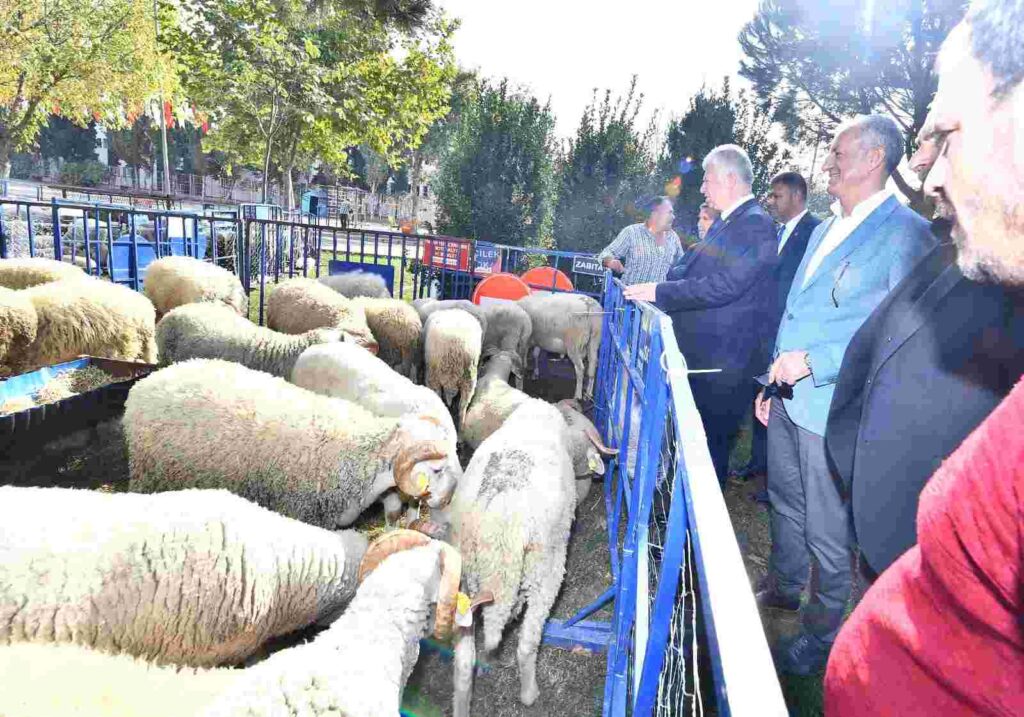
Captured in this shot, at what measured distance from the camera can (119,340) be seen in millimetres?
4516

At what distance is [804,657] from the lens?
2.46 meters

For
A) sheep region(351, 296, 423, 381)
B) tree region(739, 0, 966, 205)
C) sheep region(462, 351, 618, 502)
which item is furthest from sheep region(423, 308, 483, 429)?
tree region(739, 0, 966, 205)

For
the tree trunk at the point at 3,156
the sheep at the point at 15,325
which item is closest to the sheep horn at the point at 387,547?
the sheep at the point at 15,325

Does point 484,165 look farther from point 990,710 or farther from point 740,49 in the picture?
point 990,710

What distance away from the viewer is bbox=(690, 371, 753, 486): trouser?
115 inches

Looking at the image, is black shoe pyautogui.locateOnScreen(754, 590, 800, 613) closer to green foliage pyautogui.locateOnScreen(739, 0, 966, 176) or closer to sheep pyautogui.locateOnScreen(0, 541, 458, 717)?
sheep pyautogui.locateOnScreen(0, 541, 458, 717)

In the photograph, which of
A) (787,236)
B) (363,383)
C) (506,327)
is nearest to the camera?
(787,236)

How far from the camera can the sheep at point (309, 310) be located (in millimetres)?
5512

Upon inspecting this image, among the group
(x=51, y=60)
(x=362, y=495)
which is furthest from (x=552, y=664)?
(x=51, y=60)

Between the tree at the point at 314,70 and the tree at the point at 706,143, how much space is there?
659cm

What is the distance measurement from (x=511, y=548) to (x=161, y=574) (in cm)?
129

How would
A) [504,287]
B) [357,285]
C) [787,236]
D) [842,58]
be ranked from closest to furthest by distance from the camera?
[787,236], [357,285], [504,287], [842,58]

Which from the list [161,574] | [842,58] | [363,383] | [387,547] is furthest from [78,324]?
[842,58]

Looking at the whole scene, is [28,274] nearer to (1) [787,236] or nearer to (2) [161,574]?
(2) [161,574]
